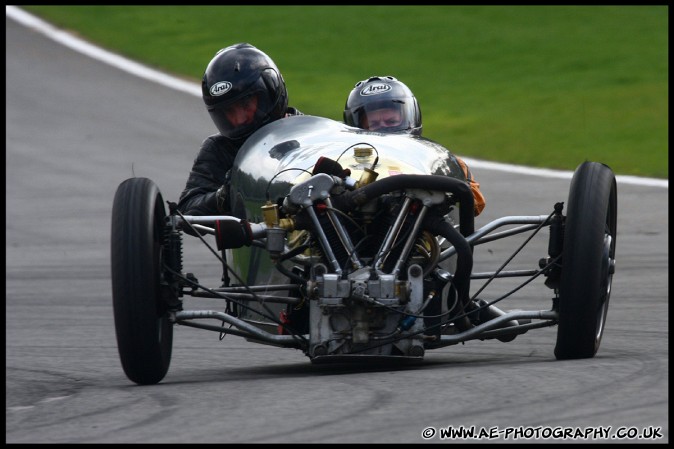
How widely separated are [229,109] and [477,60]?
48.4 feet

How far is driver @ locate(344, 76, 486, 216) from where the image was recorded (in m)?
7.90

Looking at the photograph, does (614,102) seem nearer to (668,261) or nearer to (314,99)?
(314,99)

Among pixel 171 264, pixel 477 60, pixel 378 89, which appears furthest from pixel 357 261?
pixel 477 60

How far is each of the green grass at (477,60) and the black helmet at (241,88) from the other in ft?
28.5

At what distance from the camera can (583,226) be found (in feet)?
21.9

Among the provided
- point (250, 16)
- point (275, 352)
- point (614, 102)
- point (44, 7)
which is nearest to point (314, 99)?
point (614, 102)

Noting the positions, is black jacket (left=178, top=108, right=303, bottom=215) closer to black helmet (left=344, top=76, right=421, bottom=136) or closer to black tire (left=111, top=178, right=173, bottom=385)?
black helmet (left=344, top=76, right=421, bottom=136)

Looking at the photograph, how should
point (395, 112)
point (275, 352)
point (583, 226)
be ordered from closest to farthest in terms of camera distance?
point (583, 226)
point (395, 112)
point (275, 352)

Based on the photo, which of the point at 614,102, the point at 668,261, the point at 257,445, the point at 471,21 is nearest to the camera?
the point at 257,445

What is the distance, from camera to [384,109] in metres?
7.93

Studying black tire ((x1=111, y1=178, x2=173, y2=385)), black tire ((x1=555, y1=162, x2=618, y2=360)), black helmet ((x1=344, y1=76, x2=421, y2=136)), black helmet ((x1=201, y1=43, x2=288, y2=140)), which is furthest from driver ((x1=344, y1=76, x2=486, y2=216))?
black tire ((x1=111, y1=178, x2=173, y2=385))

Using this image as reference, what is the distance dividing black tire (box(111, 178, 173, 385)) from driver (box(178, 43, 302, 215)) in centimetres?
121

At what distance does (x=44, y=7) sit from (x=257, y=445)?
74.4 feet

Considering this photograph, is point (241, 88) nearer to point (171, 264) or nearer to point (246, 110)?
point (246, 110)
